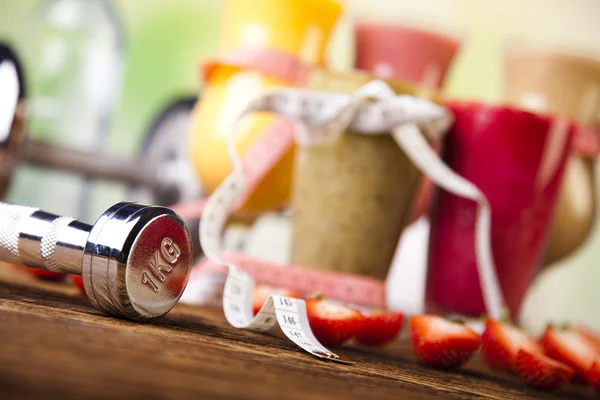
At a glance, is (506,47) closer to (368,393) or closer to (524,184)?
(524,184)

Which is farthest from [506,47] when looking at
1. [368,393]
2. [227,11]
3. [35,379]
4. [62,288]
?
[35,379]

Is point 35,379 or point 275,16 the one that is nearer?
point 35,379

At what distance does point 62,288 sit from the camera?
66 cm

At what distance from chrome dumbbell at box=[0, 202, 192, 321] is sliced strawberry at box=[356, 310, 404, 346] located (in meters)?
0.20

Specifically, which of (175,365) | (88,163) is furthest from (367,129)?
(88,163)

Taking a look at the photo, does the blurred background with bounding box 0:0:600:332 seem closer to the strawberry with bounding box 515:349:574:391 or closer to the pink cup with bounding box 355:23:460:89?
the pink cup with bounding box 355:23:460:89

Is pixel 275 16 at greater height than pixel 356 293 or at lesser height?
greater

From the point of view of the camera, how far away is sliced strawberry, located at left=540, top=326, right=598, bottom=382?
0.69 meters

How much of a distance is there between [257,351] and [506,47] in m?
0.86

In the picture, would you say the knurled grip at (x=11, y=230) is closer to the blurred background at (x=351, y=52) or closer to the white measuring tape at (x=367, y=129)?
the white measuring tape at (x=367, y=129)

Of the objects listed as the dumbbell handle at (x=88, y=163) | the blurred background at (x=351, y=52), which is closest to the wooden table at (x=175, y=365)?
the dumbbell handle at (x=88, y=163)

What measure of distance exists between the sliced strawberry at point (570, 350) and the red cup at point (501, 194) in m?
0.24

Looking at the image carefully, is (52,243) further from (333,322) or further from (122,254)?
(333,322)

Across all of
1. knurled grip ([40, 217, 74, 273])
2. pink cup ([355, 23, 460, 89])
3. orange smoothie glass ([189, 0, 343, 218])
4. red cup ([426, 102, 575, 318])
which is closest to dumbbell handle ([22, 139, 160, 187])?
orange smoothie glass ([189, 0, 343, 218])
